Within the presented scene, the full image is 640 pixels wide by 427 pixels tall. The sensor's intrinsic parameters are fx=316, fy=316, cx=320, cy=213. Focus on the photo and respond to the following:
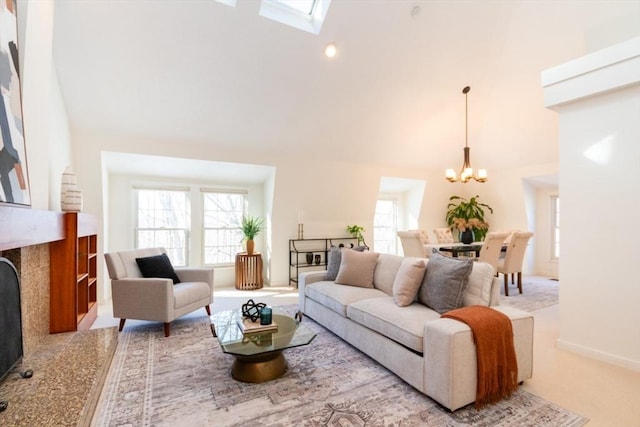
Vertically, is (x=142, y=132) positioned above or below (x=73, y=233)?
above

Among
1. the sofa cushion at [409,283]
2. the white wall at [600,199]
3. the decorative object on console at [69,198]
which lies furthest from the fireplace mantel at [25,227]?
the white wall at [600,199]

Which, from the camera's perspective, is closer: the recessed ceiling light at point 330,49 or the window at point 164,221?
the recessed ceiling light at point 330,49

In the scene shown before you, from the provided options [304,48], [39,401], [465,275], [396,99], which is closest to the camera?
[39,401]

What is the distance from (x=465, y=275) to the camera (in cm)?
Answer: 251

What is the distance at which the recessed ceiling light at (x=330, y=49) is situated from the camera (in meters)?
3.96

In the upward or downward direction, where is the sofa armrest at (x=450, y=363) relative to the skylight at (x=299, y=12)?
downward

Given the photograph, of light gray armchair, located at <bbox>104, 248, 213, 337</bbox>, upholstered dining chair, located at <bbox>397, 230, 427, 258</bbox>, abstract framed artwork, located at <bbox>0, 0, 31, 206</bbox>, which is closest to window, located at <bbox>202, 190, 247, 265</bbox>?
light gray armchair, located at <bbox>104, 248, 213, 337</bbox>

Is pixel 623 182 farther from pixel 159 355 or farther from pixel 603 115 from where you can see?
pixel 159 355

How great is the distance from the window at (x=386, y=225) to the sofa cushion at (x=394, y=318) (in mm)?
4750

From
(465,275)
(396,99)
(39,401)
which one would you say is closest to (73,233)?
(39,401)

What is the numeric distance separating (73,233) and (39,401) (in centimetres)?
173

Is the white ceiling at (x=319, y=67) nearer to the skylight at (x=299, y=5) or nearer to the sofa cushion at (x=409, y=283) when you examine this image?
the skylight at (x=299, y=5)

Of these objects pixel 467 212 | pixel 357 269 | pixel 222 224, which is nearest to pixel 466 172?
pixel 357 269

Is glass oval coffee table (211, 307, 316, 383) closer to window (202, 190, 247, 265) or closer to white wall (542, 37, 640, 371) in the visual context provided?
white wall (542, 37, 640, 371)
